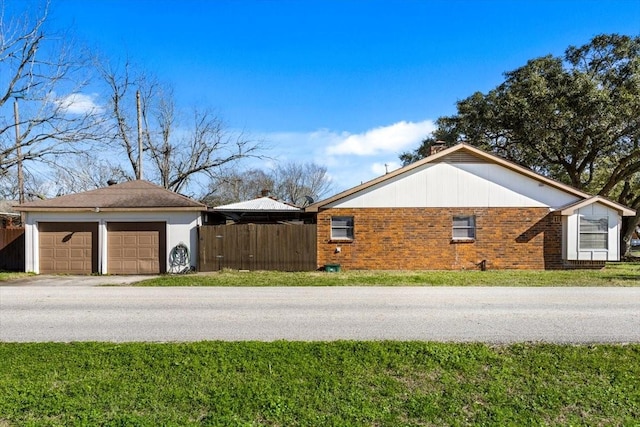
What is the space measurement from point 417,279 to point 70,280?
1172 cm

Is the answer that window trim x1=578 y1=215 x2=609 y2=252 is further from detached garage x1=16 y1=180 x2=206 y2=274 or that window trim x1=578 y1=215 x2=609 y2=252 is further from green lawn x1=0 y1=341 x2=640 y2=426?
detached garage x1=16 y1=180 x2=206 y2=274

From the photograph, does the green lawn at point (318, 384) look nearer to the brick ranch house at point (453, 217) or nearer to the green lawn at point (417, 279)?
the green lawn at point (417, 279)

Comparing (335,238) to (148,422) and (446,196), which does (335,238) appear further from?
(148,422)

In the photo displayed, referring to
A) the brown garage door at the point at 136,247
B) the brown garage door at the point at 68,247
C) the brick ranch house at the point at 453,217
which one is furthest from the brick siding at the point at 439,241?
the brown garage door at the point at 68,247

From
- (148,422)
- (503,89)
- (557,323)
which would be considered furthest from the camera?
(503,89)

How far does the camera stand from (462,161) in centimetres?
1694

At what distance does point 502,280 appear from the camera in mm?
13250

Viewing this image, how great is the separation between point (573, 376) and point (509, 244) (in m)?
13.1

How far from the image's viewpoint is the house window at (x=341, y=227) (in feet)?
56.3

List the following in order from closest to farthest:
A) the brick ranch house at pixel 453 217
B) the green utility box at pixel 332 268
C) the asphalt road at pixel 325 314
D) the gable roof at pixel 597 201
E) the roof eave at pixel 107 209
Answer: the asphalt road at pixel 325 314 → the gable roof at pixel 597 201 → the roof eave at pixel 107 209 → the green utility box at pixel 332 268 → the brick ranch house at pixel 453 217

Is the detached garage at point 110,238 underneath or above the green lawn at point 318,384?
above

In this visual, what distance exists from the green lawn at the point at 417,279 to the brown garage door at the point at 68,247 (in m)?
4.51

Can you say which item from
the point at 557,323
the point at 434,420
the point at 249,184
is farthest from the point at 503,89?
the point at 249,184

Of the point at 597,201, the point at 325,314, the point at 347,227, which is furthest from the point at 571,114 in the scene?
the point at 325,314
